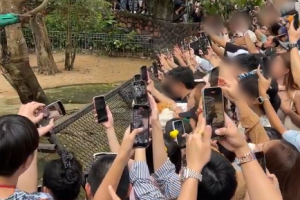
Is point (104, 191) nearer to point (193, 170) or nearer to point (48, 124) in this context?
point (193, 170)

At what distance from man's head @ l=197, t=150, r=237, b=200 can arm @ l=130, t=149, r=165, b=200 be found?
279mm

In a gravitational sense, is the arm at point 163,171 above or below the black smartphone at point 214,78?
below

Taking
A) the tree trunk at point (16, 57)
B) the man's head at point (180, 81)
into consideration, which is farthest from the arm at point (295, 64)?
the tree trunk at point (16, 57)

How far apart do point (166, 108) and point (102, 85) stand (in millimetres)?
6973

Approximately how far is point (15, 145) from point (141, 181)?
0.68m

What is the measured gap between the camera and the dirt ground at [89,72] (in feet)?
34.9

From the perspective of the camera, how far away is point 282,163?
2.20m

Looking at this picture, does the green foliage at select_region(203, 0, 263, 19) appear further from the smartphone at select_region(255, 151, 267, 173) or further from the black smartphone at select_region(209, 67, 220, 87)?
the smartphone at select_region(255, 151, 267, 173)

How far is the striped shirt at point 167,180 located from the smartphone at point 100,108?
44 cm

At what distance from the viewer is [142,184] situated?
2.28 m

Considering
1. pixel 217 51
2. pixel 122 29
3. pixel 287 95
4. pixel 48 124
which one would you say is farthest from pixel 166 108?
pixel 122 29

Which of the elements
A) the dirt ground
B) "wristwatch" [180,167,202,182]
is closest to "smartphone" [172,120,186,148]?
"wristwatch" [180,167,202,182]

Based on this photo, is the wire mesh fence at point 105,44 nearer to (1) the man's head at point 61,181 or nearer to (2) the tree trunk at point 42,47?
(2) the tree trunk at point 42,47

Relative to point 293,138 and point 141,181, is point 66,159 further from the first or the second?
point 293,138
